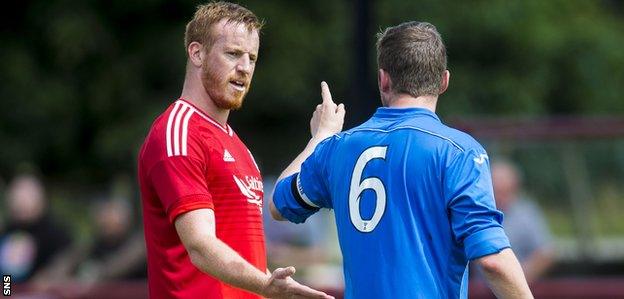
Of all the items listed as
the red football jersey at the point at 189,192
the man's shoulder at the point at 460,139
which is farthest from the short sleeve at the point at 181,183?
the man's shoulder at the point at 460,139

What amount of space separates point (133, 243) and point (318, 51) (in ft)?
26.0

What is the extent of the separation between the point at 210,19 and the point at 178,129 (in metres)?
0.48

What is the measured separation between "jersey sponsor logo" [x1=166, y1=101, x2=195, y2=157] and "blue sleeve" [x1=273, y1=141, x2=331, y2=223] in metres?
0.46

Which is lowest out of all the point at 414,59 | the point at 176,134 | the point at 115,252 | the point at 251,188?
the point at 115,252

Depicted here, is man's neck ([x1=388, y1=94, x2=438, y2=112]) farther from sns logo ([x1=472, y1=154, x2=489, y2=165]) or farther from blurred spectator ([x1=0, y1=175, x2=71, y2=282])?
blurred spectator ([x1=0, y1=175, x2=71, y2=282])

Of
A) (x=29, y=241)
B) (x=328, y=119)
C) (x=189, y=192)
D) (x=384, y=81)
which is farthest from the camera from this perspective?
→ (x=29, y=241)

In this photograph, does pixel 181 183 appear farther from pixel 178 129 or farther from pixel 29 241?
pixel 29 241

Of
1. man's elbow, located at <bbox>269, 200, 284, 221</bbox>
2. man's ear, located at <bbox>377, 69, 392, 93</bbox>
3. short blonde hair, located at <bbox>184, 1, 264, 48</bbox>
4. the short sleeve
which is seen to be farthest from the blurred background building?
the short sleeve

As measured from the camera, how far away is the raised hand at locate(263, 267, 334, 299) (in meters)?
4.76

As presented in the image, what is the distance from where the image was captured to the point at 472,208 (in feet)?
15.7

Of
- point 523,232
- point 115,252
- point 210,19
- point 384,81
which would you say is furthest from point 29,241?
point 384,81

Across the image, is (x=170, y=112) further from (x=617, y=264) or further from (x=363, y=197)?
(x=617, y=264)

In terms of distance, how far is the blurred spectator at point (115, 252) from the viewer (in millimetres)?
12141

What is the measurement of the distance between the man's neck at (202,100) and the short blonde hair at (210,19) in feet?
0.55
